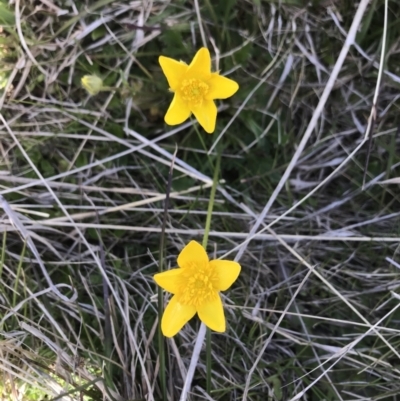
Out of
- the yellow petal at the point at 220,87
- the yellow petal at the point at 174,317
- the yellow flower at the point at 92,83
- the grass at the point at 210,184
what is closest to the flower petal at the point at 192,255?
the yellow petal at the point at 174,317

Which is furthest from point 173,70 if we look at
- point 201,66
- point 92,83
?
point 92,83

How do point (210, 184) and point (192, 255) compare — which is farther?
point (210, 184)

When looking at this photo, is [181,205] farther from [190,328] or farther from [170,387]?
[170,387]

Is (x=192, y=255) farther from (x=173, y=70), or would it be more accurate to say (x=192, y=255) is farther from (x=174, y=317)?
(x=173, y=70)

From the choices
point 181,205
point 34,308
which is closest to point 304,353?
point 181,205

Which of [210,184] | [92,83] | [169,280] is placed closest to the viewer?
[169,280]

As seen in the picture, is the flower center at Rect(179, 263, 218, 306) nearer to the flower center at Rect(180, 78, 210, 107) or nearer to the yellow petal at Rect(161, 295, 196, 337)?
the yellow petal at Rect(161, 295, 196, 337)
